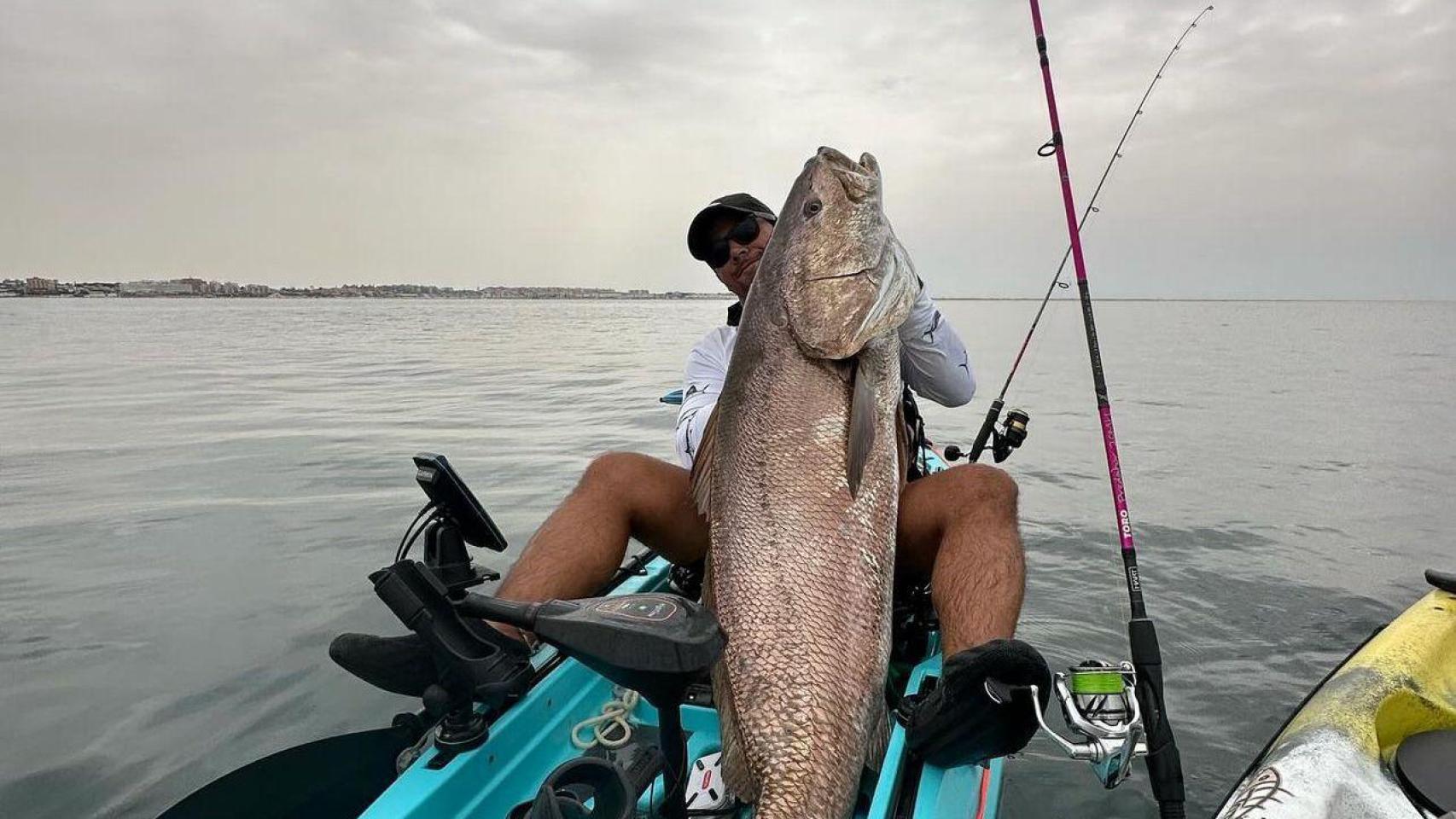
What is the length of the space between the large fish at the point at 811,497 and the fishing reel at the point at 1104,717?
478 millimetres

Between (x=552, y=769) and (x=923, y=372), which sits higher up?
(x=923, y=372)

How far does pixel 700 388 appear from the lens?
11.3ft

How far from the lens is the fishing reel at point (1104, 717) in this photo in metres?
1.98

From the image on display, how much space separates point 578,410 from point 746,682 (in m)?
12.6

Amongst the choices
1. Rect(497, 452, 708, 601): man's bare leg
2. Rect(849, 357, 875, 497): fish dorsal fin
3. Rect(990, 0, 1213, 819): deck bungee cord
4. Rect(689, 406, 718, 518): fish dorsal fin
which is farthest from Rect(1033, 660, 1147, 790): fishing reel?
Rect(497, 452, 708, 601): man's bare leg

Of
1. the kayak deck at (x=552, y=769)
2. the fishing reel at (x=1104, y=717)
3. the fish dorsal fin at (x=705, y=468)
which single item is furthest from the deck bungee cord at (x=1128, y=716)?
the fish dorsal fin at (x=705, y=468)

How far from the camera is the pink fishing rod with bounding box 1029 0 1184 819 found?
2219 millimetres

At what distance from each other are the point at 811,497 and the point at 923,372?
1039mm

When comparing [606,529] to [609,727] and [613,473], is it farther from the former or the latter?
[609,727]

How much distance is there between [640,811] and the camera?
91.1 inches

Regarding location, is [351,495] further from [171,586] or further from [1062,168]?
[1062,168]

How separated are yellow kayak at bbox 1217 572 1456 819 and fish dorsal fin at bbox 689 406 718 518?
5.11ft

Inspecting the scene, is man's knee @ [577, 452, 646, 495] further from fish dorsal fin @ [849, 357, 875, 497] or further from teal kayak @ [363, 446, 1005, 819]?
fish dorsal fin @ [849, 357, 875, 497]

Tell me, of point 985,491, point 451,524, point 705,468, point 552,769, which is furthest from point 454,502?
point 985,491
